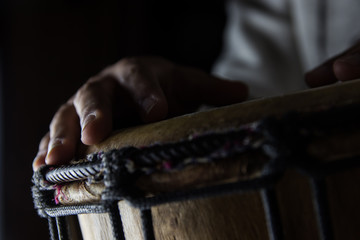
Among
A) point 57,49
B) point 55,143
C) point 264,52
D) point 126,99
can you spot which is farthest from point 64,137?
point 57,49

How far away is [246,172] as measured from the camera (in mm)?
253

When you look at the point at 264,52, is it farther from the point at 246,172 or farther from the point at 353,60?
the point at 246,172

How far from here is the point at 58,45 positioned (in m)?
1.21

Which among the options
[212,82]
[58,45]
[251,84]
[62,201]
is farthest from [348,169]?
[58,45]

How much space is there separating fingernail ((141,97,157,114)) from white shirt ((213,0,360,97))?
1.62 ft

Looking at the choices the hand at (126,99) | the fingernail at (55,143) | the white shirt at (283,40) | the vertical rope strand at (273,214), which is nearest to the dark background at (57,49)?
the white shirt at (283,40)

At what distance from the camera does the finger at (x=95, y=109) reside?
36cm

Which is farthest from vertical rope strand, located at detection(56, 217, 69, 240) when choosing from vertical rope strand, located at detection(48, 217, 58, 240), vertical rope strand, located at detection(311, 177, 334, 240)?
vertical rope strand, located at detection(311, 177, 334, 240)

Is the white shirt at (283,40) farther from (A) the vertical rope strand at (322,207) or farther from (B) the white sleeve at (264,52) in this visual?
(A) the vertical rope strand at (322,207)

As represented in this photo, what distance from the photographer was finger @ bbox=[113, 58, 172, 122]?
415 millimetres

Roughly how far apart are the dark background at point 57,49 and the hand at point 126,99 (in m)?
0.62

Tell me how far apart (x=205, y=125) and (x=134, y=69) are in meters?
0.27

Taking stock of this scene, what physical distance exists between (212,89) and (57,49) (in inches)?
29.1

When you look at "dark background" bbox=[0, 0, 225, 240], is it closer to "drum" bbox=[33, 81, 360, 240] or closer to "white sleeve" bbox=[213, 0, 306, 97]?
"white sleeve" bbox=[213, 0, 306, 97]
